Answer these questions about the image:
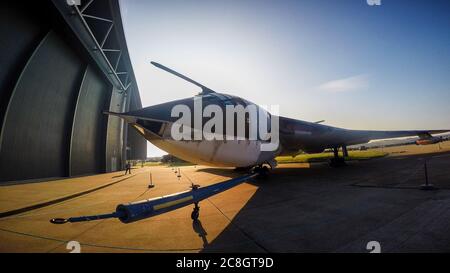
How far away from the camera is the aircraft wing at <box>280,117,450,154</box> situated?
1016 centimetres

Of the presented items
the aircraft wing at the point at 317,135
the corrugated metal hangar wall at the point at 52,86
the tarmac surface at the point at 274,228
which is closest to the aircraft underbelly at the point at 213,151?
the tarmac surface at the point at 274,228

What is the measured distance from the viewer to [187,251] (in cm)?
291

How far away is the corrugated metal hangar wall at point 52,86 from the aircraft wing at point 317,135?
1687cm

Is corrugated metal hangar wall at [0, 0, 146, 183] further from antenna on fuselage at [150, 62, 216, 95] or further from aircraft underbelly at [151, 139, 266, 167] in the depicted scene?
aircraft underbelly at [151, 139, 266, 167]

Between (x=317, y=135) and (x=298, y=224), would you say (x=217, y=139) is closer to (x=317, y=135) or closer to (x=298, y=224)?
(x=298, y=224)

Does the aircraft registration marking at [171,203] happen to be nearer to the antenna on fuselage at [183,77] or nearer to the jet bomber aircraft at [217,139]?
the jet bomber aircraft at [217,139]

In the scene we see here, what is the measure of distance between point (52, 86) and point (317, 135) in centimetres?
2067

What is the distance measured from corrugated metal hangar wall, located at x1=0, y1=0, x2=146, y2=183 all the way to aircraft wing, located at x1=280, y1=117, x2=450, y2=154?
55.4ft

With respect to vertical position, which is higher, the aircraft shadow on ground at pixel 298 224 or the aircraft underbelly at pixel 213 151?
the aircraft underbelly at pixel 213 151

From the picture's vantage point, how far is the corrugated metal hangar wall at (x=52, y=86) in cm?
1288

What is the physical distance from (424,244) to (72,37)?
22579 millimetres

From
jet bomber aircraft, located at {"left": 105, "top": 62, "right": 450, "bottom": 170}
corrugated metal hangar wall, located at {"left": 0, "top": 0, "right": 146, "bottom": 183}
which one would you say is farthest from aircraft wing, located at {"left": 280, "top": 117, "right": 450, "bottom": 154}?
corrugated metal hangar wall, located at {"left": 0, "top": 0, "right": 146, "bottom": 183}
